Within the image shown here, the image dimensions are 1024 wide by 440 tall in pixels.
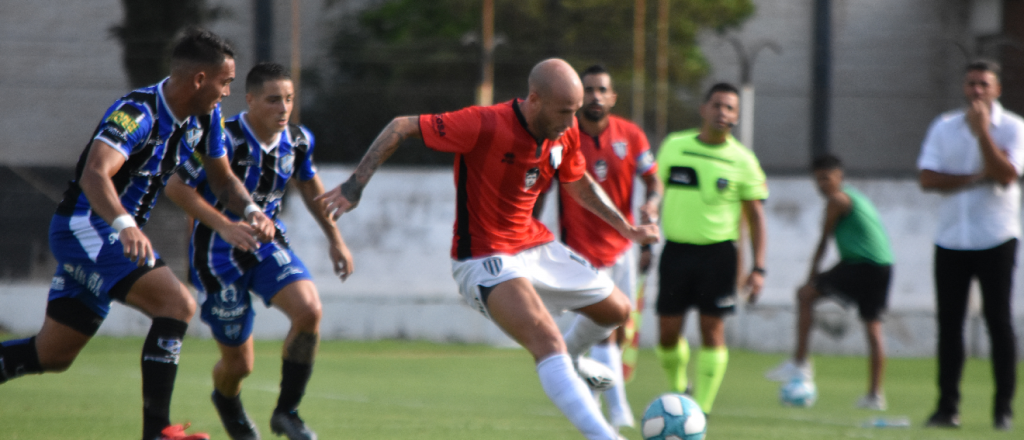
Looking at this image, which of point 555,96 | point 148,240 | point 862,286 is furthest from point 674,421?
point 862,286

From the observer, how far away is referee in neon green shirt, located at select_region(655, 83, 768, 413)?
6863 mm

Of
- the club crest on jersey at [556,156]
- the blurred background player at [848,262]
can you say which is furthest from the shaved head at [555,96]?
the blurred background player at [848,262]

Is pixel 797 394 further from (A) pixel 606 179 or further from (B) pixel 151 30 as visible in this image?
(B) pixel 151 30

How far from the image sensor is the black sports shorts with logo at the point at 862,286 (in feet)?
28.3

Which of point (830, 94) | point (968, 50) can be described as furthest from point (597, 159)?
point (968, 50)

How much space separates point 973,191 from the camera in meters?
6.92

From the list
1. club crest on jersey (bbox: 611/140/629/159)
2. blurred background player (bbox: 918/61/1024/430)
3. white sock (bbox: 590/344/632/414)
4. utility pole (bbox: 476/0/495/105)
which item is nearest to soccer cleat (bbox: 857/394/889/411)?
blurred background player (bbox: 918/61/1024/430)

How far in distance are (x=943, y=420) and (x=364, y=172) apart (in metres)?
4.34

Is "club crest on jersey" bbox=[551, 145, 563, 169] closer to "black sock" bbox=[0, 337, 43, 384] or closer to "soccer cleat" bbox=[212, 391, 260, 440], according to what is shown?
"soccer cleat" bbox=[212, 391, 260, 440]

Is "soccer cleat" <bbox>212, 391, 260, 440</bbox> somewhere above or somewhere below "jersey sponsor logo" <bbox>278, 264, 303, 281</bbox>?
below

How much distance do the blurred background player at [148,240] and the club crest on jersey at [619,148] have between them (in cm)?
299

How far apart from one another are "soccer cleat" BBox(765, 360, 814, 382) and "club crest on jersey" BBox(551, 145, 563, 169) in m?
3.89

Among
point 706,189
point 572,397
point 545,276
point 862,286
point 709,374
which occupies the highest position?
point 706,189

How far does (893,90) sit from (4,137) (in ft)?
36.1
